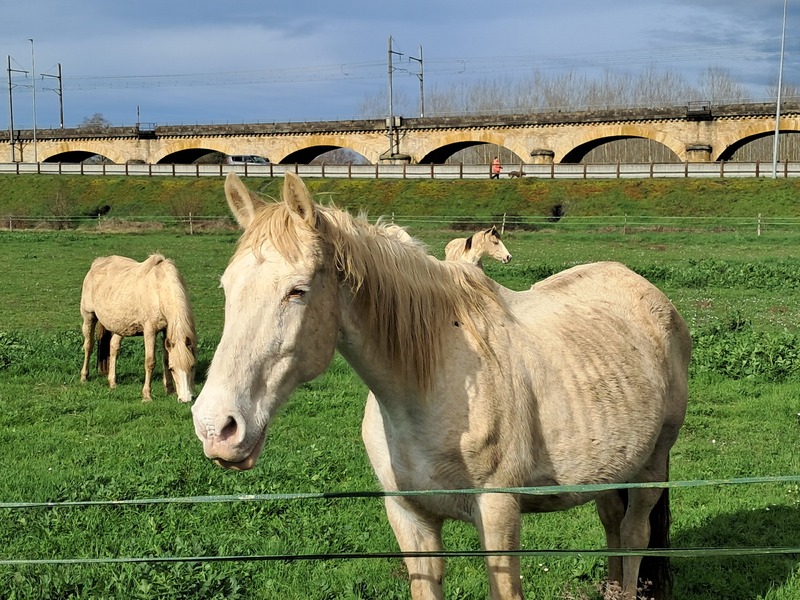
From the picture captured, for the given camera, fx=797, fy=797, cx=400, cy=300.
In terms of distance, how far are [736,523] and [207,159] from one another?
75387 mm

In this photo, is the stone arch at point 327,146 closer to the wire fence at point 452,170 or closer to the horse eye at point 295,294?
the wire fence at point 452,170

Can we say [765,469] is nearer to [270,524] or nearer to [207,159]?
[270,524]

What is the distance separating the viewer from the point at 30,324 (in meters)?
15.3

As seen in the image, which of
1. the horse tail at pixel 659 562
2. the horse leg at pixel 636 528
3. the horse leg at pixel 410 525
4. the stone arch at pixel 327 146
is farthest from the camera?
the stone arch at pixel 327 146

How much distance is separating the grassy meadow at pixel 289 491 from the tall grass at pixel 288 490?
0.02 m

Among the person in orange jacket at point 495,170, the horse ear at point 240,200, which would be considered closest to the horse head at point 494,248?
the horse ear at point 240,200

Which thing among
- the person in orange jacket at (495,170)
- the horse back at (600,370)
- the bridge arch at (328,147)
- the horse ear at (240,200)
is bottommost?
the horse back at (600,370)

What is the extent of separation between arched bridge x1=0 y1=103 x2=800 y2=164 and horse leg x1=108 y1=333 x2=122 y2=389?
49.0 m

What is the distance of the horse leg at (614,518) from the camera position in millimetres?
4848

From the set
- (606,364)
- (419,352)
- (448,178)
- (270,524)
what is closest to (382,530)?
(270,524)

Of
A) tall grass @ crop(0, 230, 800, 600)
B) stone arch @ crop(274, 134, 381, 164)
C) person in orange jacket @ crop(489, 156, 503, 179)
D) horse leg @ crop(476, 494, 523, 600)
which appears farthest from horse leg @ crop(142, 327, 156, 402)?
stone arch @ crop(274, 134, 381, 164)

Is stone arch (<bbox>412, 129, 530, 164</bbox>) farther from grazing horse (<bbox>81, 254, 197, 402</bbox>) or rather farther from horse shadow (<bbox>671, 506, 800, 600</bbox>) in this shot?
horse shadow (<bbox>671, 506, 800, 600</bbox>)

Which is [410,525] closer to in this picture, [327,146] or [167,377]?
[167,377]

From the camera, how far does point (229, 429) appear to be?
8.79ft
